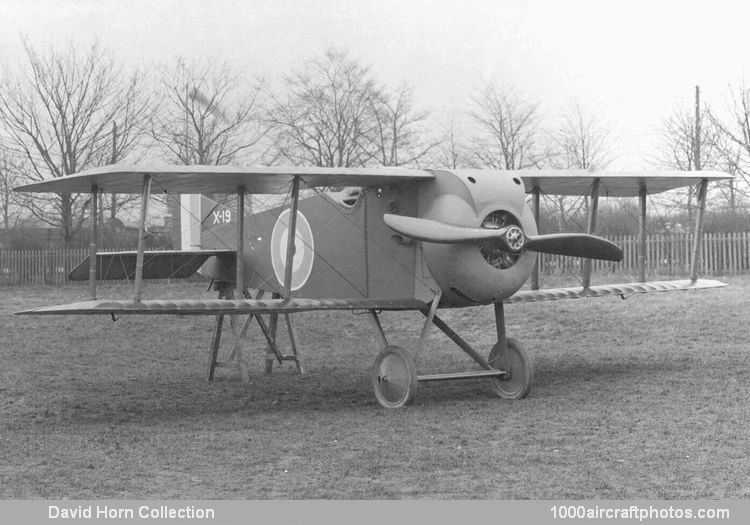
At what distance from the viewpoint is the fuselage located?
10828mm

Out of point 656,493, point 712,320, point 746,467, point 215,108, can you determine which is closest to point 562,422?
point 746,467

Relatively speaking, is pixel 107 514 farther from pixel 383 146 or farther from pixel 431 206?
pixel 383 146

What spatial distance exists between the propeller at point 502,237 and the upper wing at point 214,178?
51cm

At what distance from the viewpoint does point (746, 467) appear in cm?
752

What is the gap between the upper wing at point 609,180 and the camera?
12.8 m

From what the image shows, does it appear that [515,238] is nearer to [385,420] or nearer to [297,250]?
[385,420]

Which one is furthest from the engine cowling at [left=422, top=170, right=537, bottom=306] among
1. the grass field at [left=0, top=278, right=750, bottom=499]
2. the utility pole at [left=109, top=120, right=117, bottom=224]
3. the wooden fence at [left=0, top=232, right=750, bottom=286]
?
the utility pole at [left=109, top=120, right=117, bottom=224]

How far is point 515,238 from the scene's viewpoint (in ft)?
35.2

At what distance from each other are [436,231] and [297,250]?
3.42m

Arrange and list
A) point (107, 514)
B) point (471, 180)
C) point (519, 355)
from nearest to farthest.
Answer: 1. point (107, 514)
2. point (471, 180)
3. point (519, 355)

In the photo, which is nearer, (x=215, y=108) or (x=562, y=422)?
(x=562, y=422)

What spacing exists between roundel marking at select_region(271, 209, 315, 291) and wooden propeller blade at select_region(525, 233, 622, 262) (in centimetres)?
329

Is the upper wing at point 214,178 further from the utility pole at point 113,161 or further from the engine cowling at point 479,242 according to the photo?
the utility pole at point 113,161

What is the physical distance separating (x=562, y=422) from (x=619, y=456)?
1801mm
